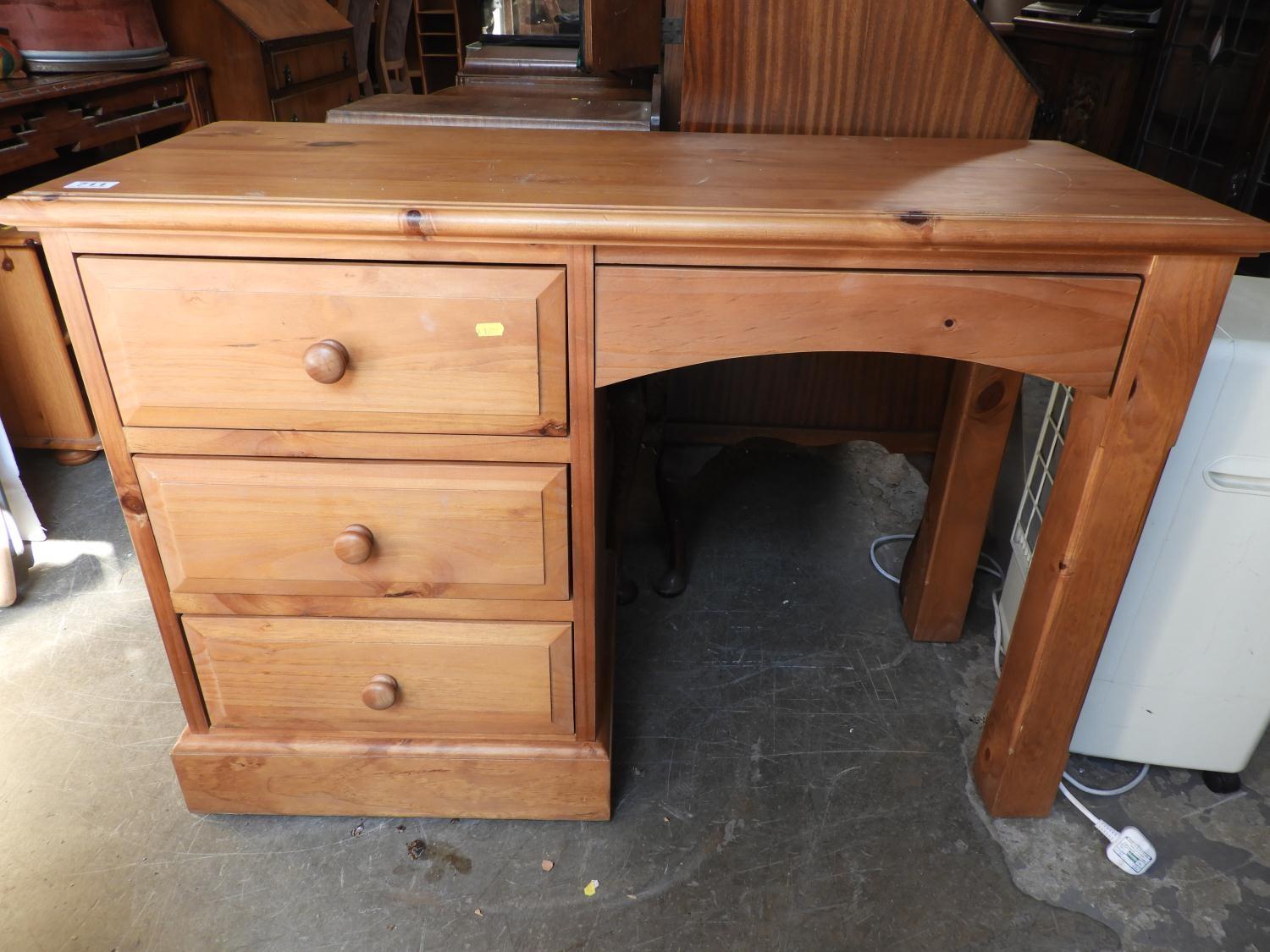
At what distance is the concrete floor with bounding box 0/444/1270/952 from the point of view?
972 mm

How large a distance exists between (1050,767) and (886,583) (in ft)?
1.76

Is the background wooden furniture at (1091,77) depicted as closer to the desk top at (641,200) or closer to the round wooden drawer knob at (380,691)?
the desk top at (641,200)

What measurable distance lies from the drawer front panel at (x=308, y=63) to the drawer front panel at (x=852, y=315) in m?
2.39

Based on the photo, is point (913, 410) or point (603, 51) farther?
point (913, 410)

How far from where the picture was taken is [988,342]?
822 millimetres

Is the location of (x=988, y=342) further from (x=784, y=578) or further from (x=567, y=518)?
(x=784, y=578)

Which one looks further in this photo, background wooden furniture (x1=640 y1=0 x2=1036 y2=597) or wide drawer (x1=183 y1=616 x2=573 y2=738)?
background wooden furniture (x1=640 y1=0 x2=1036 y2=597)

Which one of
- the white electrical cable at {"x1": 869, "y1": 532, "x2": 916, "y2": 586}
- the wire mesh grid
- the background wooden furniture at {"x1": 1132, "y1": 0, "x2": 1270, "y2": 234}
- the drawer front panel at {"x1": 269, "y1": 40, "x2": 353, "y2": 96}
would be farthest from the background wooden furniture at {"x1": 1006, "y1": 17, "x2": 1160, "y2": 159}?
the drawer front panel at {"x1": 269, "y1": 40, "x2": 353, "y2": 96}

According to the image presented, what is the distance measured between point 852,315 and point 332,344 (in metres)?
0.50

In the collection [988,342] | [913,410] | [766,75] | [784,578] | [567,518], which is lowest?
[784,578]

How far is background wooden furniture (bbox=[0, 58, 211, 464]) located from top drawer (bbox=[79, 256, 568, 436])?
113 centimetres

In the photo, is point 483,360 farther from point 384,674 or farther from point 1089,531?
point 1089,531

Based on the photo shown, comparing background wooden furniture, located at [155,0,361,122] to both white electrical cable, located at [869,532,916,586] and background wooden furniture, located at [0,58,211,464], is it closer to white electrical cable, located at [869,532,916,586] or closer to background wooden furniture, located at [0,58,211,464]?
background wooden furniture, located at [0,58,211,464]

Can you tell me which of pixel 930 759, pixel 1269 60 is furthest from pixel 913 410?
pixel 1269 60
